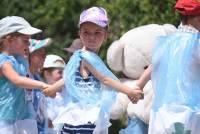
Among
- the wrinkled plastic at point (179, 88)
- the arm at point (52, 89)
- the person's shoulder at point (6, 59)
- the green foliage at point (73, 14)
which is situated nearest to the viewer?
the wrinkled plastic at point (179, 88)

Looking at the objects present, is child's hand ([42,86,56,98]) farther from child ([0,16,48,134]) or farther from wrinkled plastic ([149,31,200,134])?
wrinkled plastic ([149,31,200,134])

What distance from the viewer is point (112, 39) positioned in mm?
7020

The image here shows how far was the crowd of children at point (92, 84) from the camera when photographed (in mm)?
4074

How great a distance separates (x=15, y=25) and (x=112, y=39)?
226 cm

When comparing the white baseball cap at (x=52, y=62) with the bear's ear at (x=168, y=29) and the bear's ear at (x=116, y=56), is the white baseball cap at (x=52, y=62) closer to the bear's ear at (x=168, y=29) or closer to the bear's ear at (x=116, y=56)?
the bear's ear at (x=116, y=56)

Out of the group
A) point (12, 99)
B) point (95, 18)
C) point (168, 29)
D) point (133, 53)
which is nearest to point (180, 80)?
point (95, 18)

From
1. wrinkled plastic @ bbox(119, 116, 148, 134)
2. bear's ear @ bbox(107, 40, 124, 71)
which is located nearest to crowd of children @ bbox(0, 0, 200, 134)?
wrinkled plastic @ bbox(119, 116, 148, 134)

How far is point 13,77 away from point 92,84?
576 mm

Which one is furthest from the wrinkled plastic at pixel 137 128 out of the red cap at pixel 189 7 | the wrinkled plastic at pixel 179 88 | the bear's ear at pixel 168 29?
the red cap at pixel 189 7

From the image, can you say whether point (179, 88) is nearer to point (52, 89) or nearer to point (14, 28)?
point (52, 89)

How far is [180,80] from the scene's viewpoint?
4.09 metres

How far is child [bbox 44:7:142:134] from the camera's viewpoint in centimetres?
446

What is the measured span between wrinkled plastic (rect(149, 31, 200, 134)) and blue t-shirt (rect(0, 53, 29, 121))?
1.10m

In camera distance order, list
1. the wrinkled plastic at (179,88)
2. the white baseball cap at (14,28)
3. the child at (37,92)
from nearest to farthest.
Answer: the wrinkled plastic at (179,88) < the white baseball cap at (14,28) < the child at (37,92)
